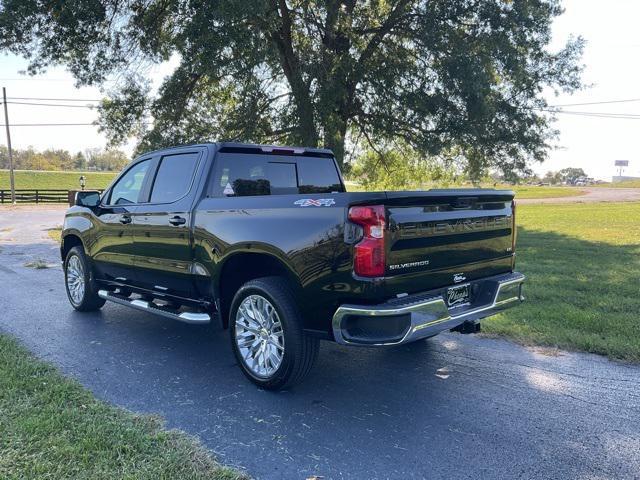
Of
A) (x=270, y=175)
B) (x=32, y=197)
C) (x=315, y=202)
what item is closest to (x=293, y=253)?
(x=315, y=202)

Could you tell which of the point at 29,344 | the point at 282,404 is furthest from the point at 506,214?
the point at 29,344

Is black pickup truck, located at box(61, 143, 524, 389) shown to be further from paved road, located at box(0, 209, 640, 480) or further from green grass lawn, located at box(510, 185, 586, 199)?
green grass lawn, located at box(510, 185, 586, 199)

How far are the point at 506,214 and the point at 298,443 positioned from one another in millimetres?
2705

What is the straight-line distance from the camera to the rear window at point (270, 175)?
483cm

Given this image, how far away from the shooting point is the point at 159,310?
201 inches

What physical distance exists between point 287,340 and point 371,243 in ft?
3.44

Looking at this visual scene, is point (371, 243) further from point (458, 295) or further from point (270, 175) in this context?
point (270, 175)

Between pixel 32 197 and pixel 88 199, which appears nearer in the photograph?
pixel 88 199

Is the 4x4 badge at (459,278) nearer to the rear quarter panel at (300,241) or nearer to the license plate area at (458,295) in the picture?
the license plate area at (458,295)

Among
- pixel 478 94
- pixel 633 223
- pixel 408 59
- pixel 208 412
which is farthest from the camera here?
pixel 633 223

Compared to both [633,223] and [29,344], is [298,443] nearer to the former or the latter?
[29,344]

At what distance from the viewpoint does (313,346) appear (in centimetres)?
398

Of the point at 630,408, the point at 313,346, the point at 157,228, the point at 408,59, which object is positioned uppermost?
the point at 408,59

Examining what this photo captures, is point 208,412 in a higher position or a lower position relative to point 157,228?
lower
